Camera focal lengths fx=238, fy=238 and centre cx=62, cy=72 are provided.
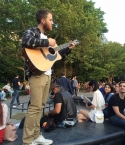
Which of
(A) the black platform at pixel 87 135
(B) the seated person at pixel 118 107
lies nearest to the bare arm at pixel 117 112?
(B) the seated person at pixel 118 107

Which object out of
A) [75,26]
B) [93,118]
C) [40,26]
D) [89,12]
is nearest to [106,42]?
[89,12]

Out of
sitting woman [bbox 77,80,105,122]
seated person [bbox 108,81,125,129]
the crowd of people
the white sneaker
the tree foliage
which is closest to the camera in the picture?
the crowd of people

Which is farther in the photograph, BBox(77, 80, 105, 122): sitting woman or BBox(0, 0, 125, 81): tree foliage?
BBox(0, 0, 125, 81): tree foliage

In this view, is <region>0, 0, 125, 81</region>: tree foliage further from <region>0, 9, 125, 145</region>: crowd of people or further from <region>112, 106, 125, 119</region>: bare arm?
<region>112, 106, 125, 119</region>: bare arm

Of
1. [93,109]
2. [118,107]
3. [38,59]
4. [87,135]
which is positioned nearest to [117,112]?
[118,107]

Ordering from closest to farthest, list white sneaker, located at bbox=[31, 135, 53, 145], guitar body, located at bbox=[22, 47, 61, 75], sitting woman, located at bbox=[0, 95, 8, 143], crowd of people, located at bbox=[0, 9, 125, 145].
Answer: guitar body, located at bbox=[22, 47, 61, 75], crowd of people, located at bbox=[0, 9, 125, 145], white sneaker, located at bbox=[31, 135, 53, 145], sitting woman, located at bbox=[0, 95, 8, 143]

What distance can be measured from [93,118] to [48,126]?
1457 millimetres

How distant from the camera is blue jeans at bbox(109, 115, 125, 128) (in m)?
5.41

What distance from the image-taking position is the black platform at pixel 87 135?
4.38m

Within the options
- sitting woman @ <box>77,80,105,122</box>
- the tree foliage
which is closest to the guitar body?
sitting woman @ <box>77,80,105,122</box>

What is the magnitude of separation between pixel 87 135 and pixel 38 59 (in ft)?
6.82

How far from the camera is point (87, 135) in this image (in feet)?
15.6

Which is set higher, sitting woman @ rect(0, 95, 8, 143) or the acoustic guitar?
the acoustic guitar

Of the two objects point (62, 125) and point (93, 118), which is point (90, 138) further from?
point (93, 118)
